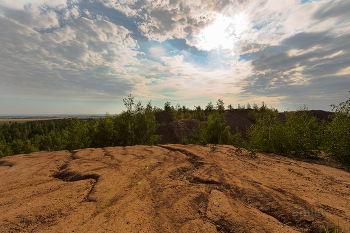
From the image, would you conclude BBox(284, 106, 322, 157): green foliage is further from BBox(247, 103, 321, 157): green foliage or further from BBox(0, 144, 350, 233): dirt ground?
BBox(0, 144, 350, 233): dirt ground

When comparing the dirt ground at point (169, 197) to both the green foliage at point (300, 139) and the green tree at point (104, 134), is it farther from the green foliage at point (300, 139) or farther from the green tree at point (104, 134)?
the green tree at point (104, 134)

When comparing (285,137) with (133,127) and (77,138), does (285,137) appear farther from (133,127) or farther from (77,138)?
(77,138)

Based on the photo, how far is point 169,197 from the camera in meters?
4.80

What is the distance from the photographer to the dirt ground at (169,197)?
348 cm

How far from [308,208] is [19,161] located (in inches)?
545

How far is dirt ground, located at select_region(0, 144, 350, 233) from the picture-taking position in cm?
348

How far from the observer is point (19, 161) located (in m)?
7.91

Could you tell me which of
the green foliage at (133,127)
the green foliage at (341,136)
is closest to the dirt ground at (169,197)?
the green foliage at (341,136)

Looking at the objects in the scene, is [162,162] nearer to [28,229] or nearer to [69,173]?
[69,173]

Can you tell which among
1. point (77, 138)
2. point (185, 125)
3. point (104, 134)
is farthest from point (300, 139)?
point (185, 125)

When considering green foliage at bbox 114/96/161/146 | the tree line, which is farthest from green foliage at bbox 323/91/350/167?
green foliage at bbox 114/96/161/146

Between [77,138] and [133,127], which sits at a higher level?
[133,127]

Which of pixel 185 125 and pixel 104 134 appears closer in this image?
pixel 104 134

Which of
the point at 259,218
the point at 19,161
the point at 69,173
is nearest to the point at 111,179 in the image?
the point at 69,173
